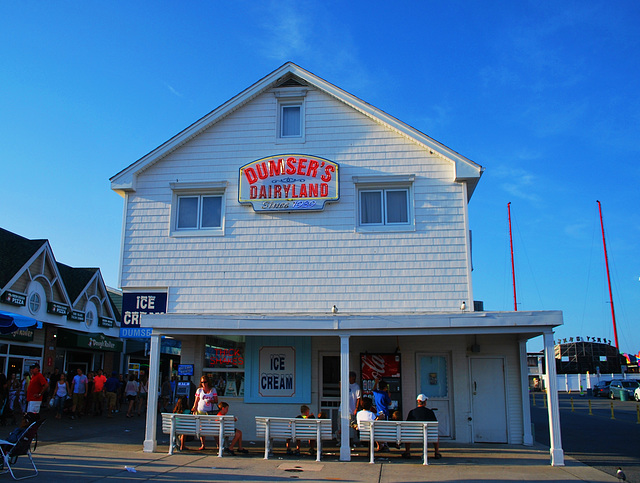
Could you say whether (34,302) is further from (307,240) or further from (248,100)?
(307,240)

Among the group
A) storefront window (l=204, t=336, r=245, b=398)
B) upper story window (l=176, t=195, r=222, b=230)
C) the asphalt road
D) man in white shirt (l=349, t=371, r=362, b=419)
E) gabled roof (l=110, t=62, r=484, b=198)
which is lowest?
the asphalt road

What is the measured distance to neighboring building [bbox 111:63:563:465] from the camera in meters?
13.4

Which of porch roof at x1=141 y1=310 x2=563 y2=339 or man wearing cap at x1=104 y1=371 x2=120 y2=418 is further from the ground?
porch roof at x1=141 y1=310 x2=563 y2=339

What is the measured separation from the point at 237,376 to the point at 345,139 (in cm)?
653

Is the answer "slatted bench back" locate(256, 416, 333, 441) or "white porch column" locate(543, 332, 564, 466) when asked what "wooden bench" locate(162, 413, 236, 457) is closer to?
"slatted bench back" locate(256, 416, 333, 441)

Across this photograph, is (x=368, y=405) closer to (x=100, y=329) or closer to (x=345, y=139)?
(x=345, y=139)

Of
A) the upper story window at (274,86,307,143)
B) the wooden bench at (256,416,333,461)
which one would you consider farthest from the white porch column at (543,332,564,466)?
the upper story window at (274,86,307,143)

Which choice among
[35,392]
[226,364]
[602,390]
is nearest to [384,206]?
[226,364]

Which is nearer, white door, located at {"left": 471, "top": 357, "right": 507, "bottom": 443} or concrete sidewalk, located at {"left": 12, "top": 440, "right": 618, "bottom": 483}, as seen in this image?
concrete sidewalk, located at {"left": 12, "top": 440, "right": 618, "bottom": 483}

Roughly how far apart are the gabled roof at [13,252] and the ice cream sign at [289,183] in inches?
409

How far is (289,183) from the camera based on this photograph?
14055 mm

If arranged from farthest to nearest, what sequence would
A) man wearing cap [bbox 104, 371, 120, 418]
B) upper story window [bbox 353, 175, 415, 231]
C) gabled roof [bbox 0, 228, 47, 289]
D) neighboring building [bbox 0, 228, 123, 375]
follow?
man wearing cap [bbox 104, 371, 120, 418], neighboring building [bbox 0, 228, 123, 375], gabled roof [bbox 0, 228, 47, 289], upper story window [bbox 353, 175, 415, 231]

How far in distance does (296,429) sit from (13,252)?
587 inches

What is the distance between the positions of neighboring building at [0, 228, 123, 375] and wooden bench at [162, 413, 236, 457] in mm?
10006
